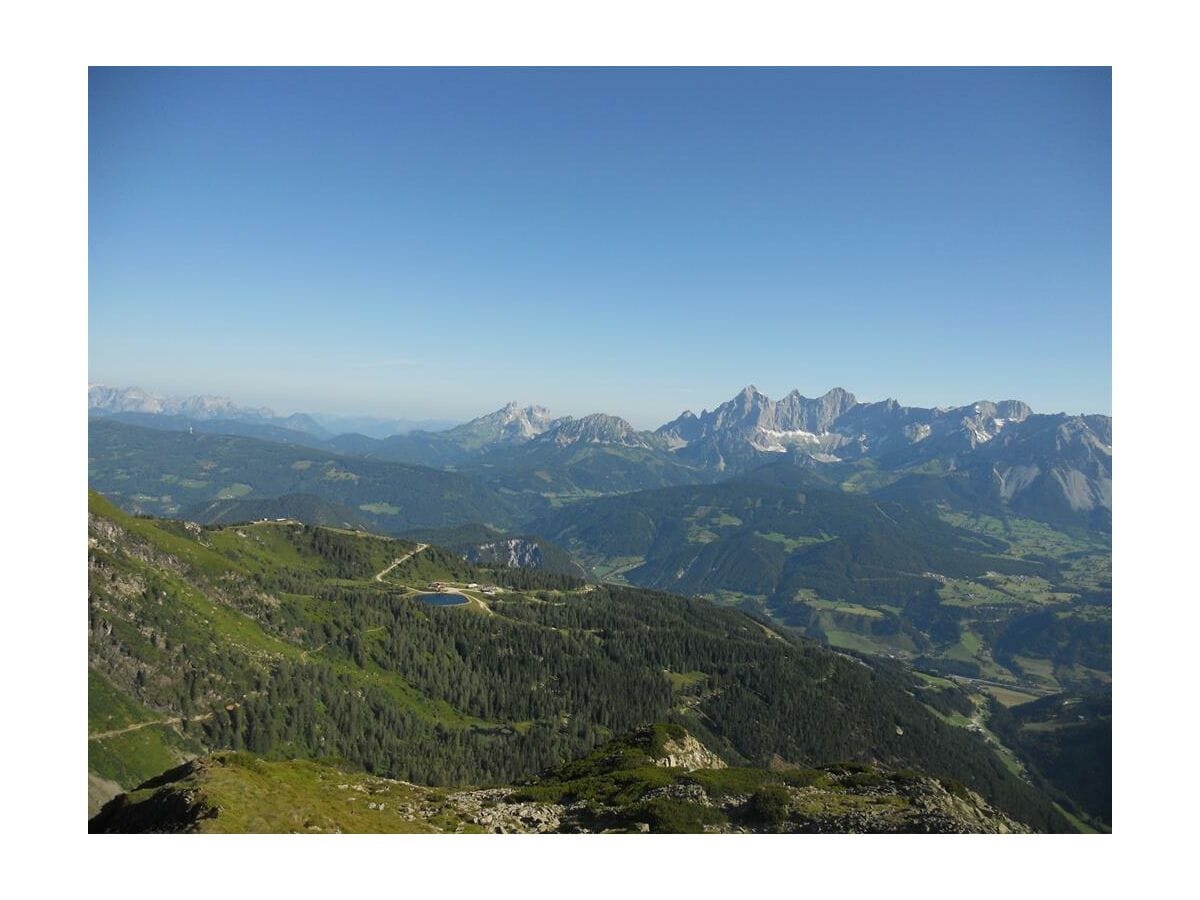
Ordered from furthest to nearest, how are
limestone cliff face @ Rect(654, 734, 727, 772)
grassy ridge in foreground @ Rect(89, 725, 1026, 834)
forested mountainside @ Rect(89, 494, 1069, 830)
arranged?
forested mountainside @ Rect(89, 494, 1069, 830), limestone cliff face @ Rect(654, 734, 727, 772), grassy ridge in foreground @ Rect(89, 725, 1026, 834)

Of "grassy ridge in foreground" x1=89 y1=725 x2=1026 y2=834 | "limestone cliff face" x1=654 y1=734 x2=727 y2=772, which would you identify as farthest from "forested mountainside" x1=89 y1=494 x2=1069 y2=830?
"grassy ridge in foreground" x1=89 y1=725 x2=1026 y2=834

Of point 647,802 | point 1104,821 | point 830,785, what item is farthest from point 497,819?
point 1104,821

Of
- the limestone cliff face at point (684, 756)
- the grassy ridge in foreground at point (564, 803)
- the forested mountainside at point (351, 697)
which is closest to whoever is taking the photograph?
the grassy ridge in foreground at point (564, 803)

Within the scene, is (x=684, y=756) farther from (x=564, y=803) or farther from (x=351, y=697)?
(x=351, y=697)

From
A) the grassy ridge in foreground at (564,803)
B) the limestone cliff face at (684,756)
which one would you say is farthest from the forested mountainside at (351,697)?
the grassy ridge in foreground at (564,803)

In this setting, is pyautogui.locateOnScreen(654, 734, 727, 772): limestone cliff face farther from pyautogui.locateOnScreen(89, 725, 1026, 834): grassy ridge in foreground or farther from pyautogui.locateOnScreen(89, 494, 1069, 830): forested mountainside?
pyautogui.locateOnScreen(89, 494, 1069, 830): forested mountainside

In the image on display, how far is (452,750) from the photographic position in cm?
14388

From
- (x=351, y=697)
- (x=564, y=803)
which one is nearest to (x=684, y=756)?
(x=564, y=803)

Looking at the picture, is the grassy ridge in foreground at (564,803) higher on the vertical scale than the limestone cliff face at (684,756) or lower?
higher

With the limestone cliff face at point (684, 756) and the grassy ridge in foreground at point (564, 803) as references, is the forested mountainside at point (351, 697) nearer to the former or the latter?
the limestone cliff face at point (684, 756)

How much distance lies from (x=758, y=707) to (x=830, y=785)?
127560 millimetres

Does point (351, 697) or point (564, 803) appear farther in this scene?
point (351, 697)
